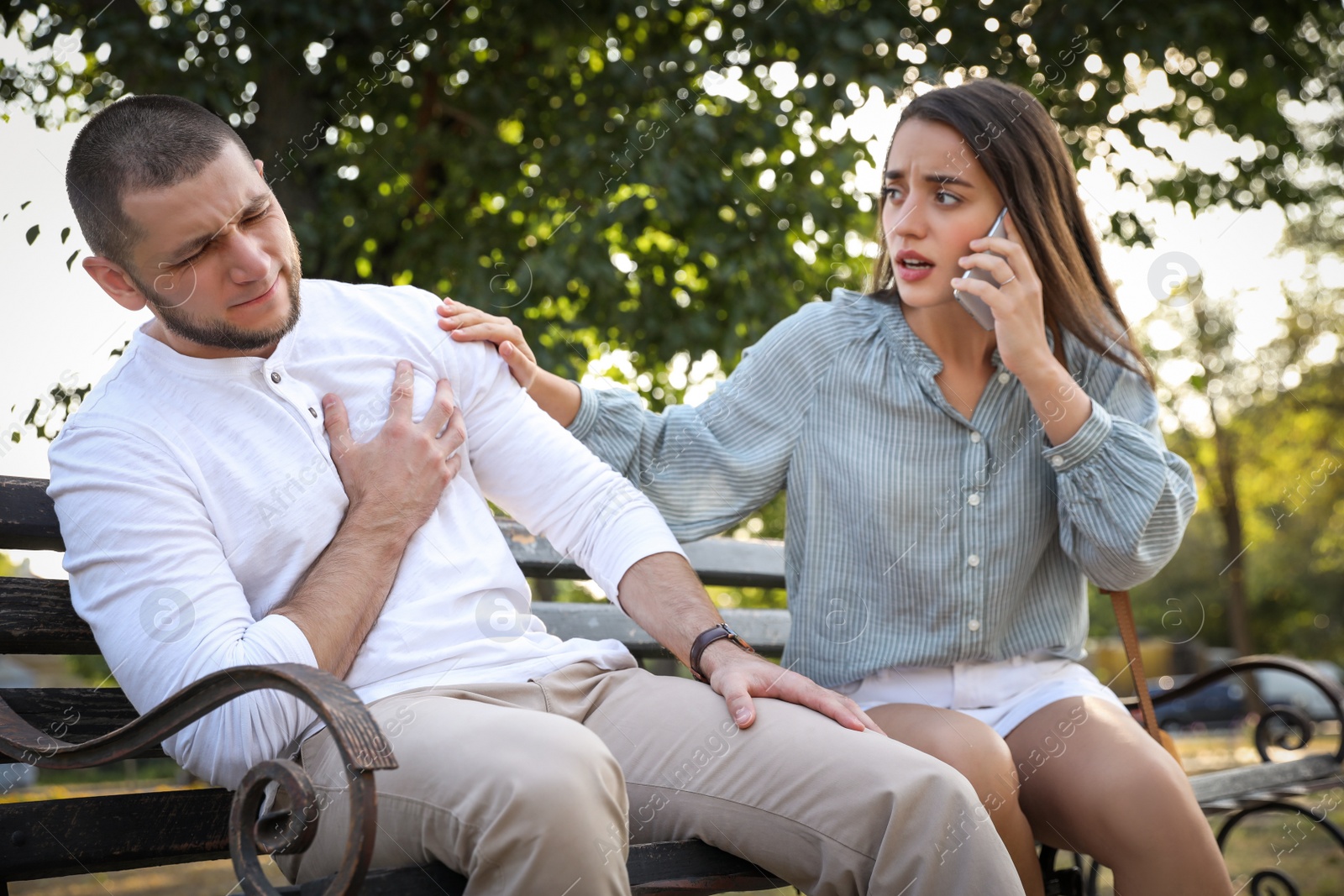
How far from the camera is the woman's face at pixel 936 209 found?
106 inches

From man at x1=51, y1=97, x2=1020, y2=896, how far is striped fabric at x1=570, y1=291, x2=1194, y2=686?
46 cm

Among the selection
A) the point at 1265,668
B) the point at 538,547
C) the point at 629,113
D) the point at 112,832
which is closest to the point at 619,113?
the point at 629,113

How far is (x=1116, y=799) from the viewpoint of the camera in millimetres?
2301

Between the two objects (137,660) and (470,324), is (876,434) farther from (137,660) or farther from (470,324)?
(137,660)

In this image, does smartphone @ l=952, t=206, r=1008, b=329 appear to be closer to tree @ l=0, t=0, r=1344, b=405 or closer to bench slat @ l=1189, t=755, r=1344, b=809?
bench slat @ l=1189, t=755, r=1344, b=809

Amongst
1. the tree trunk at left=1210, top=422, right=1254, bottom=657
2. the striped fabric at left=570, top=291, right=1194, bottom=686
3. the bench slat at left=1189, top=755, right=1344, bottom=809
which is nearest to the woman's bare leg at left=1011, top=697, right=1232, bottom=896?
the striped fabric at left=570, top=291, right=1194, bottom=686

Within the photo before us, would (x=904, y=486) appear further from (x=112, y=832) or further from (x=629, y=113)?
(x=629, y=113)

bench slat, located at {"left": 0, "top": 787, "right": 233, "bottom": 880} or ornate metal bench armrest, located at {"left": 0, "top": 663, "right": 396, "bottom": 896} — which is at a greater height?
ornate metal bench armrest, located at {"left": 0, "top": 663, "right": 396, "bottom": 896}

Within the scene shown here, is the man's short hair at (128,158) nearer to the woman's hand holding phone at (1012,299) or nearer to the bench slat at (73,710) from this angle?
the bench slat at (73,710)

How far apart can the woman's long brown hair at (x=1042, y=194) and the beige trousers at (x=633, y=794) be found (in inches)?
50.3

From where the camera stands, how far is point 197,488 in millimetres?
2010

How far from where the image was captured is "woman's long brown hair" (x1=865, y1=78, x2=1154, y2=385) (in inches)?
106

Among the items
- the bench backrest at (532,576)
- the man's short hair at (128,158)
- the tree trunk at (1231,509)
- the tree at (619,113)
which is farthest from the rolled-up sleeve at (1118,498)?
the tree trunk at (1231,509)

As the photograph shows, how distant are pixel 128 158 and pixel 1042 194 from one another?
1.99 m
